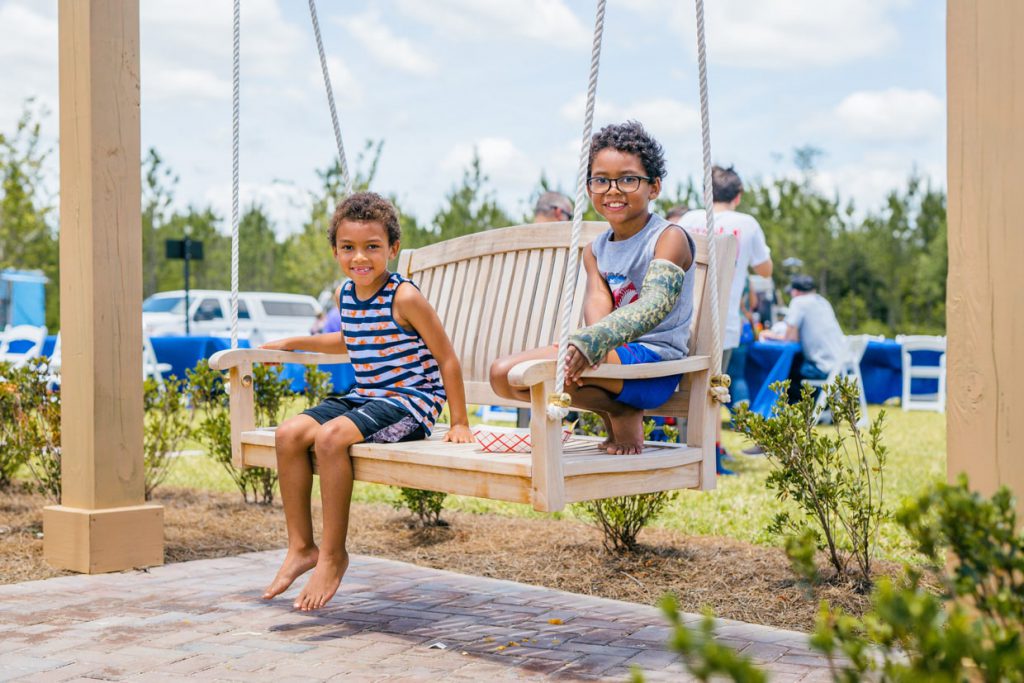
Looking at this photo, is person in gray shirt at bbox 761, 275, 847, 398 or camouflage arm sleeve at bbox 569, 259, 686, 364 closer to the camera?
camouflage arm sleeve at bbox 569, 259, 686, 364

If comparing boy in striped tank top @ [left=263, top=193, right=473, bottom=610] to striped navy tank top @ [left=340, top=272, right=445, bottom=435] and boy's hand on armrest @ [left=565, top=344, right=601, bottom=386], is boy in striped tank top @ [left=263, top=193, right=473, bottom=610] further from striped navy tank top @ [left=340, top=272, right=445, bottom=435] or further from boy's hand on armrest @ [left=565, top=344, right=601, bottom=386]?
boy's hand on armrest @ [left=565, top=344, right=601, bottom=386]

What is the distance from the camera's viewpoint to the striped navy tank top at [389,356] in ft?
12.6

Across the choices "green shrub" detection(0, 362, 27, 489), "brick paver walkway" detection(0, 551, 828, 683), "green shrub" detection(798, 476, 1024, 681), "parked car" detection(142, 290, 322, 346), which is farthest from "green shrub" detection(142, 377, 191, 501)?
"parked car" detection(142, 290, 322, 346)

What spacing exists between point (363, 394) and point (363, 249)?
1.65 ft

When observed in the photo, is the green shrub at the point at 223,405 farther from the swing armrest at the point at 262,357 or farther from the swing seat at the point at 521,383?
the swing armrest at the point at 262,357

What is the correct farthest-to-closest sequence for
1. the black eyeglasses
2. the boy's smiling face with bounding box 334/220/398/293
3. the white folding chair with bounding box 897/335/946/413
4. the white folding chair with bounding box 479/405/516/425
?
1. the white folding chair with bounding box 897/335/946/413
2. the white folding chair with bounding box 479/405/516/425
3. the boy's smiling face with bounding box 334/220/398/293
4. the black eyeglasses

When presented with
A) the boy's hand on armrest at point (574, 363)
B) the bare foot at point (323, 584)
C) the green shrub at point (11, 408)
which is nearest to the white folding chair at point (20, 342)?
the green shrub at point (11, 408)

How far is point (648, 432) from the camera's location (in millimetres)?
4469

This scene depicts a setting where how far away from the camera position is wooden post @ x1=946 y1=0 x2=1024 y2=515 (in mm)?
2629

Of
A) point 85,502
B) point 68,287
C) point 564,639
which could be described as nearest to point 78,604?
point 85,502

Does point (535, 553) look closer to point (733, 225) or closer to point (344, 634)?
point (344, 634)

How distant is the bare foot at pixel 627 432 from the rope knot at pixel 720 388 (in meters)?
0.23

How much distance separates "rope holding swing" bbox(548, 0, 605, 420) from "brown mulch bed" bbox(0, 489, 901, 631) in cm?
127

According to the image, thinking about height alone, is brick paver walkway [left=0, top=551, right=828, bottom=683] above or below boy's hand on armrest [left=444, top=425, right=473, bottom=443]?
below
